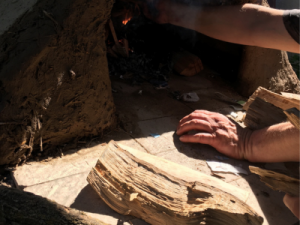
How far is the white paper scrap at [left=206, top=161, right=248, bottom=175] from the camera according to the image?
7.68 ft

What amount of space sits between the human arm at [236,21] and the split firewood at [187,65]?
120 cm

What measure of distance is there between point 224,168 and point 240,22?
4.52ft

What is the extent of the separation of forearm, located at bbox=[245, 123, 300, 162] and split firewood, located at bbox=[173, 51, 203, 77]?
2126 millimetres

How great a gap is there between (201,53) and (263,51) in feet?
4.82

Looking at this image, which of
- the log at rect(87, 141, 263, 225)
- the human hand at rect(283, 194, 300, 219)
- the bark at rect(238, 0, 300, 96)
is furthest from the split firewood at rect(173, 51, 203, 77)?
the human hand at rect(283, 194, 300, 219)

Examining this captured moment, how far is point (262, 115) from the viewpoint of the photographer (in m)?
2.55

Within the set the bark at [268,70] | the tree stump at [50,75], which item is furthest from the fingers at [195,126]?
the bark at [268,70]

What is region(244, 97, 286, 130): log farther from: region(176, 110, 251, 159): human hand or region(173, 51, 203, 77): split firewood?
region(173, 51, 203, 77): split firewood

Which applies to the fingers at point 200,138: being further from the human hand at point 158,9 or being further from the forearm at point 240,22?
the human hand at point 158,9

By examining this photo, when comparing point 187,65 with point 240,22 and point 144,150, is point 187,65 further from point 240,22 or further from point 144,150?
point 144,150

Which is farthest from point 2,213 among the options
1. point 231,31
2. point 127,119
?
point 231,31

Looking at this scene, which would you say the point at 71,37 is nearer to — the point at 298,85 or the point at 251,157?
the point at 251,157

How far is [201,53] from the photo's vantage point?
5.00m

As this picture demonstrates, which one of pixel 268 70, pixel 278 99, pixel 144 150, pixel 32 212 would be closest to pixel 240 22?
pixel 278 99
